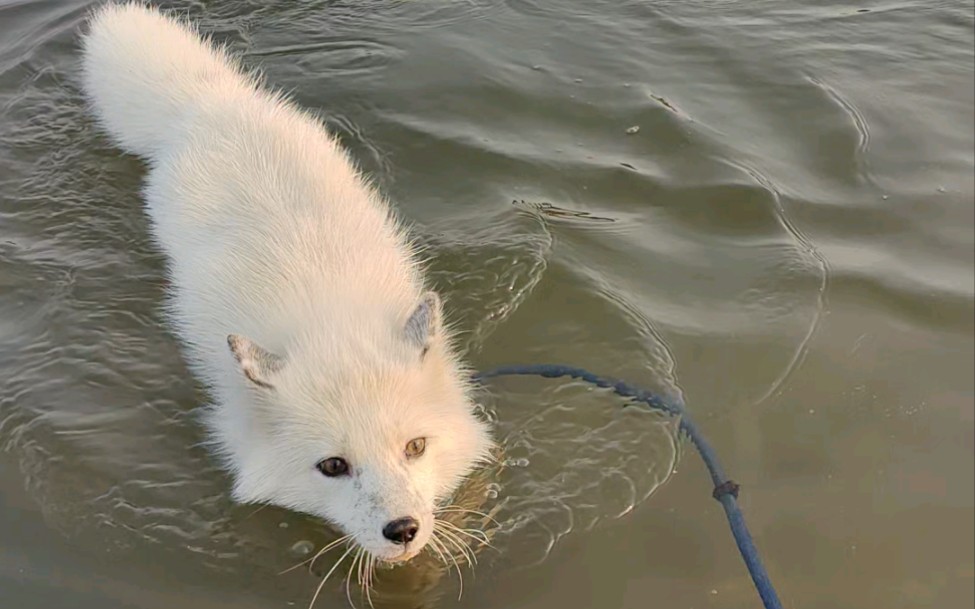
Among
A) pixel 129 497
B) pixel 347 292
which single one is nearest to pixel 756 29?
pixel 347 292

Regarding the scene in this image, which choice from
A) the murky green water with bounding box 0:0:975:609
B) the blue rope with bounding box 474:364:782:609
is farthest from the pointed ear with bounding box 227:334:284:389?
the blue rope with bounding box 474:364:782:609

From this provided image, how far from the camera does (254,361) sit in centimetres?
307

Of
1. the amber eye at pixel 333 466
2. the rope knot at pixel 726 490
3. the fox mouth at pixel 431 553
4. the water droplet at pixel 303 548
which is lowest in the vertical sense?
the water droplet at pixel 303 548

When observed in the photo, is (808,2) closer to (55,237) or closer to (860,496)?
(860,496)

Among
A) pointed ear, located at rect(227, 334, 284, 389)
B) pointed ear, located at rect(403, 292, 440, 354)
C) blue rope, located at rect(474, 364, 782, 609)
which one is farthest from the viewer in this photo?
pointed ear, located at rect(403, 292, 440, 354)

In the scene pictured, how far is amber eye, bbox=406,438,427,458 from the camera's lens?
3098mm

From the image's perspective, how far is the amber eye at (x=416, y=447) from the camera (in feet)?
10.2

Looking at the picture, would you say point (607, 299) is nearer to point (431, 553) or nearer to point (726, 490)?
point (726, 490)

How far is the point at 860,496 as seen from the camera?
121 inches

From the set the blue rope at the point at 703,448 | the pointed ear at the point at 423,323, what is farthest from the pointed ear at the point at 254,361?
the blue rope at the point at 703,448

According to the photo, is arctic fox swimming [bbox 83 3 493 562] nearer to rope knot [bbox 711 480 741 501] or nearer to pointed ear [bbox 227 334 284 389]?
pointed ear [bbox 227 334 284 389]

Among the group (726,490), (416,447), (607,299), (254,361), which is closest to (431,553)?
(416,447)

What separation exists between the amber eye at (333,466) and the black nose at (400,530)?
0.30 metres

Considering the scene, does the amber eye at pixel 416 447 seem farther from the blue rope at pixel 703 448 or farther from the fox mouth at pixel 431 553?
the blue rope at pixel 703 448
